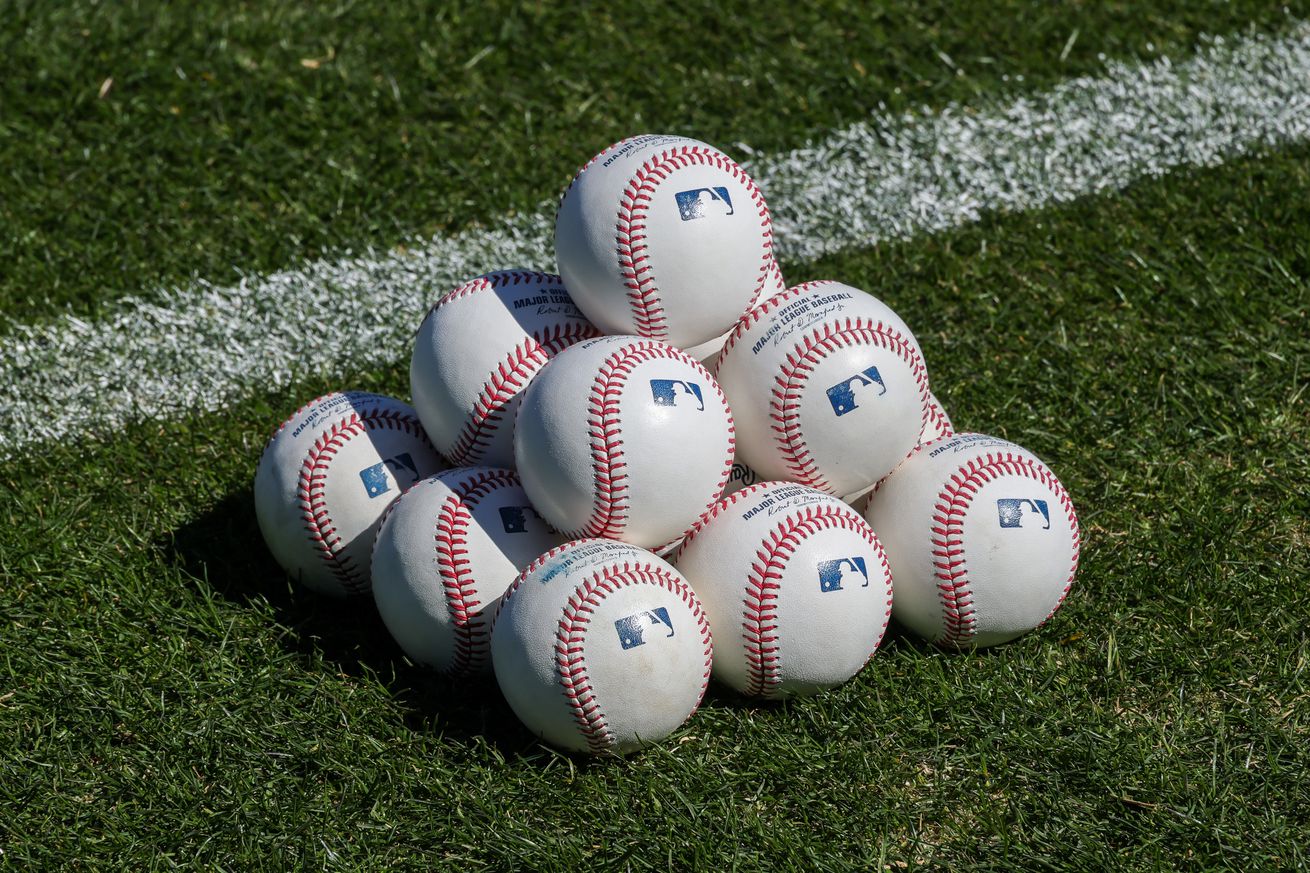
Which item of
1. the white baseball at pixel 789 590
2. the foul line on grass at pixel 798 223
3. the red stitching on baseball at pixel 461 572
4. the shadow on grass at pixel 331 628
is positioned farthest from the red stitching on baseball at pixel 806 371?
the foul line on grass at pixel 798 223

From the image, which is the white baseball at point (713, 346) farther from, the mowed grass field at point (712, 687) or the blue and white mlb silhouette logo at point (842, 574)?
the mowed grass field at point (712, 687)

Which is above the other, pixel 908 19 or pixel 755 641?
pixel 908 19

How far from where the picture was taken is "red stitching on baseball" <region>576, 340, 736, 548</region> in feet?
11.2

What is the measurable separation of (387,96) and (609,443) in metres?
3.45

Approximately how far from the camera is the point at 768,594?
3.45m

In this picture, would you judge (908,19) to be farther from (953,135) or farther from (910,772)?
(910,772)

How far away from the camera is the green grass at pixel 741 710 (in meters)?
3.24

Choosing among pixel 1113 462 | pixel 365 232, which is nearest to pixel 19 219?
pixel 365 232

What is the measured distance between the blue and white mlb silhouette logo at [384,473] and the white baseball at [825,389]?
0.91m

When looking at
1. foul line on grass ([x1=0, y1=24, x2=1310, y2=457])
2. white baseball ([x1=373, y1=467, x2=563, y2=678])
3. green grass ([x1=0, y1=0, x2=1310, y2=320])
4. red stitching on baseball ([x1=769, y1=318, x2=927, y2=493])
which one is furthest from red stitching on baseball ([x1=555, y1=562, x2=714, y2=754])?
green grass ([x1=0, y1=0, x2=1310, y2=320])

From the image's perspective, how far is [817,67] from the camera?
6477 mm

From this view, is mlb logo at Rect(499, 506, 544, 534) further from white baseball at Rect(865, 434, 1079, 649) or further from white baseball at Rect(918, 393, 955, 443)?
white baseball at Rect(918, 393, 955, 443)

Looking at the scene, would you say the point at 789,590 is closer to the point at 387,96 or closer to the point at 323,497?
the point at 323,497

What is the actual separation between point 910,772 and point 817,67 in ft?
13.0
